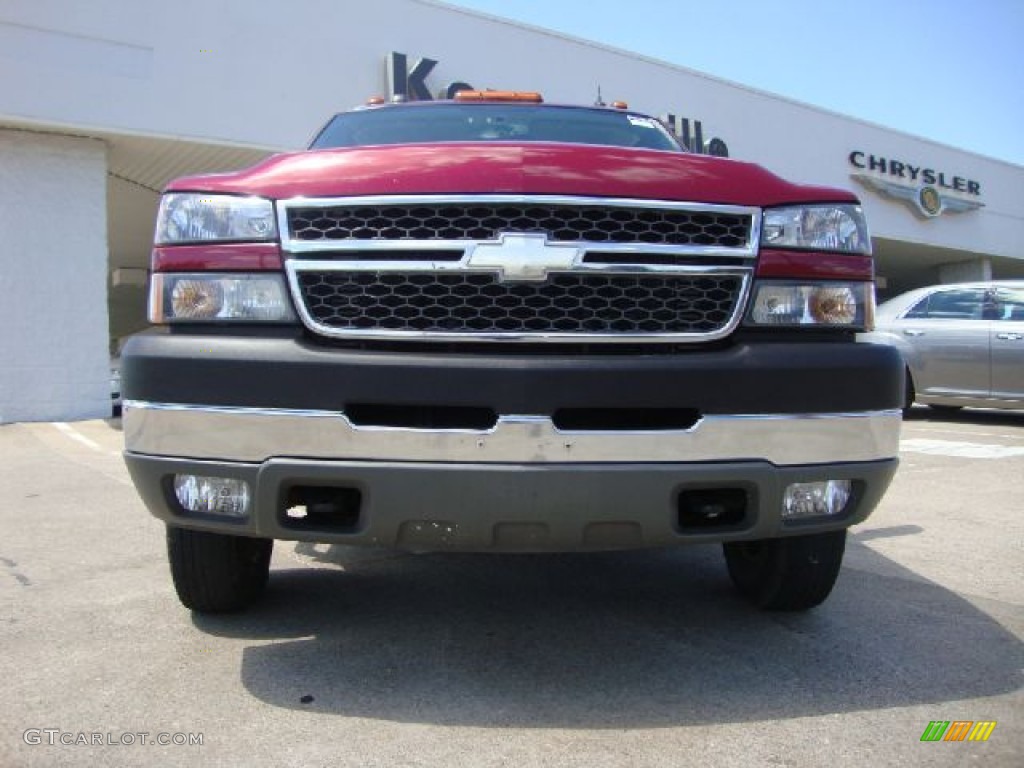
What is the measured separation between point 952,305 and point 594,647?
8.31 metres

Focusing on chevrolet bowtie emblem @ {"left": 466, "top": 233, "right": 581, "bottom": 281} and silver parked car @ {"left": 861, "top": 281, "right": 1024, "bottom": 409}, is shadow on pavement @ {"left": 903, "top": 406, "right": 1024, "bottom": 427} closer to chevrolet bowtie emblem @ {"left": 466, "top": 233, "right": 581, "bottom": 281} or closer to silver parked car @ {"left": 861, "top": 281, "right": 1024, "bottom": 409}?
silver parked car @ {"left": 861, "top": 281, "right": 1024, "bottom": 409}

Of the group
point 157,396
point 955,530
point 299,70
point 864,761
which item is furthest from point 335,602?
point 299,70

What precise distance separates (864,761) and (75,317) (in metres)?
11.4

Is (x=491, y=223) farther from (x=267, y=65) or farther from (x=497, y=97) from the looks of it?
(x=267, y=65)

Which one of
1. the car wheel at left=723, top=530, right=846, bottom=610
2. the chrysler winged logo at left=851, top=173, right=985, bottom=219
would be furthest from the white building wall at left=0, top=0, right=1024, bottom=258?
the car wheel at left=723, top=530, right=846, bottom=610

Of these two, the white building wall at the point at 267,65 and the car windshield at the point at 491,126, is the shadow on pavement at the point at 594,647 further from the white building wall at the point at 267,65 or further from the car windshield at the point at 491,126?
the white building wall at the point at 267,65

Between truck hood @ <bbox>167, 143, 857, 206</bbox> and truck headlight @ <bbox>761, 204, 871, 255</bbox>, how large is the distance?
0.04 metres

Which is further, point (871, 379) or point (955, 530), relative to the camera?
point (955, 530)

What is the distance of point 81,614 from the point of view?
3021mm

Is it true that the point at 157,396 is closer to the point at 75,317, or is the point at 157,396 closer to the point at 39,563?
the point at 39,563

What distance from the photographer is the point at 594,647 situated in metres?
2.69

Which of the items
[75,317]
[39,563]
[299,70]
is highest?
[299,70]

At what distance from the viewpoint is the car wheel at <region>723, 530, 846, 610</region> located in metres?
2.80

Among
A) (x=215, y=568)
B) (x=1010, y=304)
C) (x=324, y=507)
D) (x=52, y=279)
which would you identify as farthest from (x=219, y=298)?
(x=52, y=279)
